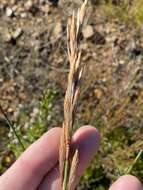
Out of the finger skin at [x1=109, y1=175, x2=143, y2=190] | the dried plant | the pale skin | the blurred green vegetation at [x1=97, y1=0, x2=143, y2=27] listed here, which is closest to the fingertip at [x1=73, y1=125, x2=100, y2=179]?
the pale skin

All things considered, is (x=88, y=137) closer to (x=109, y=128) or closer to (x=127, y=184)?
(x=127, y=184)

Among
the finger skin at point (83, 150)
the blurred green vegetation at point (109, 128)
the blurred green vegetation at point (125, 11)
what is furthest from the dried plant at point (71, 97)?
the blurred green vegetation at point (125, 11)

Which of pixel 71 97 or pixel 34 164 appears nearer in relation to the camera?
pixel 71 97

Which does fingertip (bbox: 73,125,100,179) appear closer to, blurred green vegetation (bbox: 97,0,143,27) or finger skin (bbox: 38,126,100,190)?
Answer: finger skin (bbox: 38,126,100,190)

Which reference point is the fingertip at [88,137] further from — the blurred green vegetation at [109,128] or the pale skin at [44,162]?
the blurred green vegetation at [109,128]

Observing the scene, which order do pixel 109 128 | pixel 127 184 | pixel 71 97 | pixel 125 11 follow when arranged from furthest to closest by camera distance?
1. pixel 125 11
2. pixel 109 128
3. pixel 127 184
4. pixel 71 97

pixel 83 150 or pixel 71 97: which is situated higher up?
pixel 71 97

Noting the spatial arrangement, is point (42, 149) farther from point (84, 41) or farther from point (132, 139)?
point (84, 41)

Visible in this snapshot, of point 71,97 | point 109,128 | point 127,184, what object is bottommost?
point 109,128

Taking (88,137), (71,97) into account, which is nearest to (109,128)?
(88,137)
